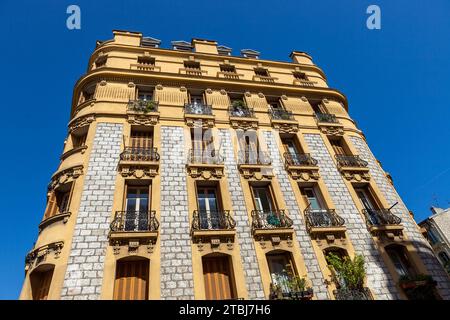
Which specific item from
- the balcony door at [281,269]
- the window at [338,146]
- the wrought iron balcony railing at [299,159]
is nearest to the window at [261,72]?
the window at [338,146]

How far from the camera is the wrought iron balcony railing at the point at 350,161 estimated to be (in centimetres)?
1320

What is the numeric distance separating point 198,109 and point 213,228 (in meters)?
6.60

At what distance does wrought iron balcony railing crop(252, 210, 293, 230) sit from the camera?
399 inches

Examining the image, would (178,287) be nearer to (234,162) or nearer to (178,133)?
(234,162)

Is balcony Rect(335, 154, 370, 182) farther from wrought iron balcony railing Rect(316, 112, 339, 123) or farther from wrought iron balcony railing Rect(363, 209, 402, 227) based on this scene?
wrought iron balcony railing Rect(316, 112, 339, 123)

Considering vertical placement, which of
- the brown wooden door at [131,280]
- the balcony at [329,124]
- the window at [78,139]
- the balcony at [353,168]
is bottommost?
the brown wooden door at [131,280]

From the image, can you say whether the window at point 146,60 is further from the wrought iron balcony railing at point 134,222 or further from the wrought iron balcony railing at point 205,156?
the wrought iron balcony railing at point 134,222

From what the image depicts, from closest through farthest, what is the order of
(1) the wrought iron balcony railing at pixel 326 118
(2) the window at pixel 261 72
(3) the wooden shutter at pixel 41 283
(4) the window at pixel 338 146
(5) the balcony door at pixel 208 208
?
(3) the wooden shutter at pixel 41 283 → (5) the balcony door at pixel 208 208 → (4) the window at pixel 338 146 → (1) the wrought iron balcony railing at pixel 326 118 → (2) the window at pixel 261 72

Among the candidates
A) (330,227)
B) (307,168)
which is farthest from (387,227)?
(307,168)

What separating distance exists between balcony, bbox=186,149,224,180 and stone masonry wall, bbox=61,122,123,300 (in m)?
3.02

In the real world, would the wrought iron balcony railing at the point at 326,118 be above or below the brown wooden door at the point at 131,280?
above

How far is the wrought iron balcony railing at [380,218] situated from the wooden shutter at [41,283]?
1190 centimetres

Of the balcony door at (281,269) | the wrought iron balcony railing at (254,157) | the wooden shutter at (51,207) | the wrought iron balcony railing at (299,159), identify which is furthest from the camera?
the wrought iron balcony railing at (299,159)

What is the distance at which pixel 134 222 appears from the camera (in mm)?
9305
